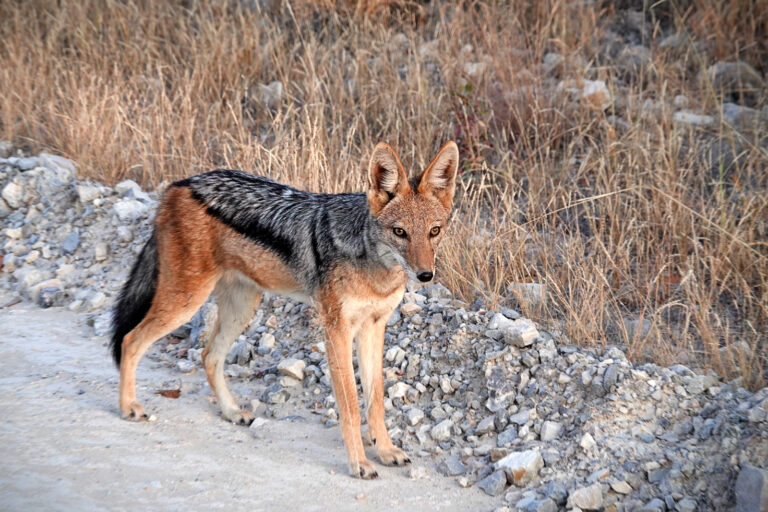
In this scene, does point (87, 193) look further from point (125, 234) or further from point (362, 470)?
point (362, 470)

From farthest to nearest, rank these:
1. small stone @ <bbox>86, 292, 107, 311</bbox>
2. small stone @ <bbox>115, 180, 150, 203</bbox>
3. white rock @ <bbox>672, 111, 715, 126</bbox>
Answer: white rock @ <bbox>672, 111, 715, 126</bbox>, small stone @ <bbox>115, 180, 150, 203</bbox>, small stone @ <bbox>86, 292, 107, 311</bbox>

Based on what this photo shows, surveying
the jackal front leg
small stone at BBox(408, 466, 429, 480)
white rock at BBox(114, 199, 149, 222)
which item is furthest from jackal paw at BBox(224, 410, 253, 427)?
white rock at BBox(114, 199, 149, 222)

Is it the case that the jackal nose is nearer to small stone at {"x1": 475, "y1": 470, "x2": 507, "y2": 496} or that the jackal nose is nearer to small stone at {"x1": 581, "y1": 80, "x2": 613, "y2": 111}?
small stone at {"x1": 475, "y1": 470, "x2": 507, "y2": 496}

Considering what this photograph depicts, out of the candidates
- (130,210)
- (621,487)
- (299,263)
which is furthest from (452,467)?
(130,210)

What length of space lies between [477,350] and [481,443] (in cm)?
71

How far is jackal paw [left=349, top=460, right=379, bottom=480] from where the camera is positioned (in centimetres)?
407

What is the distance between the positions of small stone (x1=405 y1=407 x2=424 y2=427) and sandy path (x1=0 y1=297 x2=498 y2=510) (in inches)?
13.3

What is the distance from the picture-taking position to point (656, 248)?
6.04 metres

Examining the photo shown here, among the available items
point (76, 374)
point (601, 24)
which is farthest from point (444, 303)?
point (601, 24)

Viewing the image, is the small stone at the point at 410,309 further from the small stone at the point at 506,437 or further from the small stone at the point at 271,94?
the small stone at the point at 271,94

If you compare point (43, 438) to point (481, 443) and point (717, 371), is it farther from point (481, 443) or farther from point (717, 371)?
point (717, 371)

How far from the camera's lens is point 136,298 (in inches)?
186

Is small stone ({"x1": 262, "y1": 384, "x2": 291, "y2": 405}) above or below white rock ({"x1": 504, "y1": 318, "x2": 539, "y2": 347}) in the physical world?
below

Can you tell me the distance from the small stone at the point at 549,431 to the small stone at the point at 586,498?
56 centimetres
